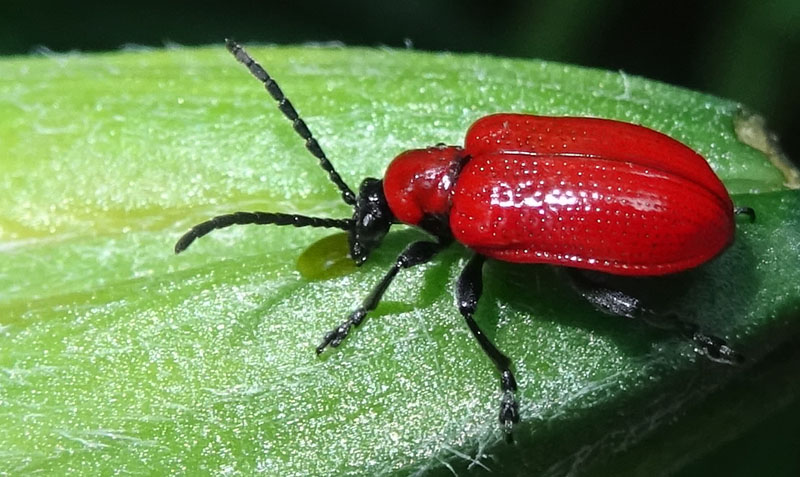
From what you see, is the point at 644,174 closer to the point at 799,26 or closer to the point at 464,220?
the point at 464,220

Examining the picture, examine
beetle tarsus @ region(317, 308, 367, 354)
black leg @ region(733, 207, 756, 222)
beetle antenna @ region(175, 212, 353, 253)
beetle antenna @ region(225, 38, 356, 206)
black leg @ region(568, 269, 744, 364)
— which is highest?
black leg @ region(733, 207, 756, 222)

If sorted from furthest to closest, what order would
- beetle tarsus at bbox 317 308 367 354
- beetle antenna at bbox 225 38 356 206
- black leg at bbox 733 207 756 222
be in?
beetle antenna at bbox 225 38 356 206 < black leg at bbox 733 207 756 222 < beetle tarsus at bbox 317 308 367 354

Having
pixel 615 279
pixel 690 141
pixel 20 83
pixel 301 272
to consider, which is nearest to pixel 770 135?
pixel 690 141

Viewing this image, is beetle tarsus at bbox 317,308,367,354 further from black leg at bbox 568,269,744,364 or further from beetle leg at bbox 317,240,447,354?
black leg at bbox 568,269,744,364

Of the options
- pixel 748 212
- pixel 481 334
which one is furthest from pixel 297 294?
pixel 748 212

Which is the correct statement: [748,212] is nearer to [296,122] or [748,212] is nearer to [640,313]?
[640,313]

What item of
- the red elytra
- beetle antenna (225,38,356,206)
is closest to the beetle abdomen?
the red elytra
